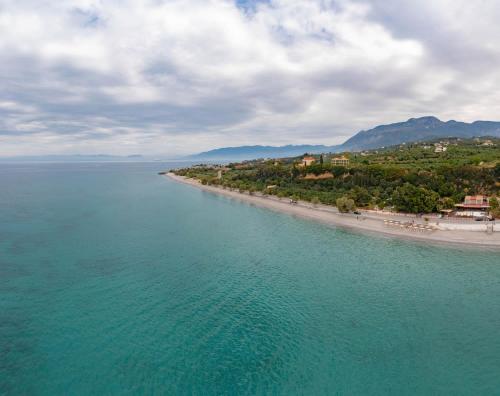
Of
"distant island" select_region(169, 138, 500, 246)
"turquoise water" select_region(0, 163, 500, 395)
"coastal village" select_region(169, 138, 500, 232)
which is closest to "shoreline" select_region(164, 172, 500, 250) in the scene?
"distant island" select_region(169, 138, 500, 246)

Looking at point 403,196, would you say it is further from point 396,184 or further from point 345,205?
point 396,184

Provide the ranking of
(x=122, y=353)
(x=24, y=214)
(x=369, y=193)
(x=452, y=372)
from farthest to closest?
(x=369, y=193) < (x=24, y=214) < (x=122, y=353) < (x=452, y=372)

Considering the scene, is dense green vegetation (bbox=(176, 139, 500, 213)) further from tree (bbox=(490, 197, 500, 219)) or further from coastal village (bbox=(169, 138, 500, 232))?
tree (bbox=(490, 197, 500, 219))

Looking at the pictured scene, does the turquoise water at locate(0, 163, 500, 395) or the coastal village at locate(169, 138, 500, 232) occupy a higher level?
the coastal village at locate(169, 138, 500, 232)

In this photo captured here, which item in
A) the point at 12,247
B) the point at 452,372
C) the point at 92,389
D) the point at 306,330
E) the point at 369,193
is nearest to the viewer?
the point at 92,389

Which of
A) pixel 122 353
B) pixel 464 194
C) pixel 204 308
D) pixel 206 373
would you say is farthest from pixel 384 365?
pixel 464 194

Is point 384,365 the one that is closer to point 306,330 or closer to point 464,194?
point 306,330

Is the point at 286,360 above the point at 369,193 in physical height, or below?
below

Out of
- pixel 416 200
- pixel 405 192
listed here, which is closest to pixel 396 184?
pixel 405 192

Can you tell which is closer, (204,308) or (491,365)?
(491,365)
